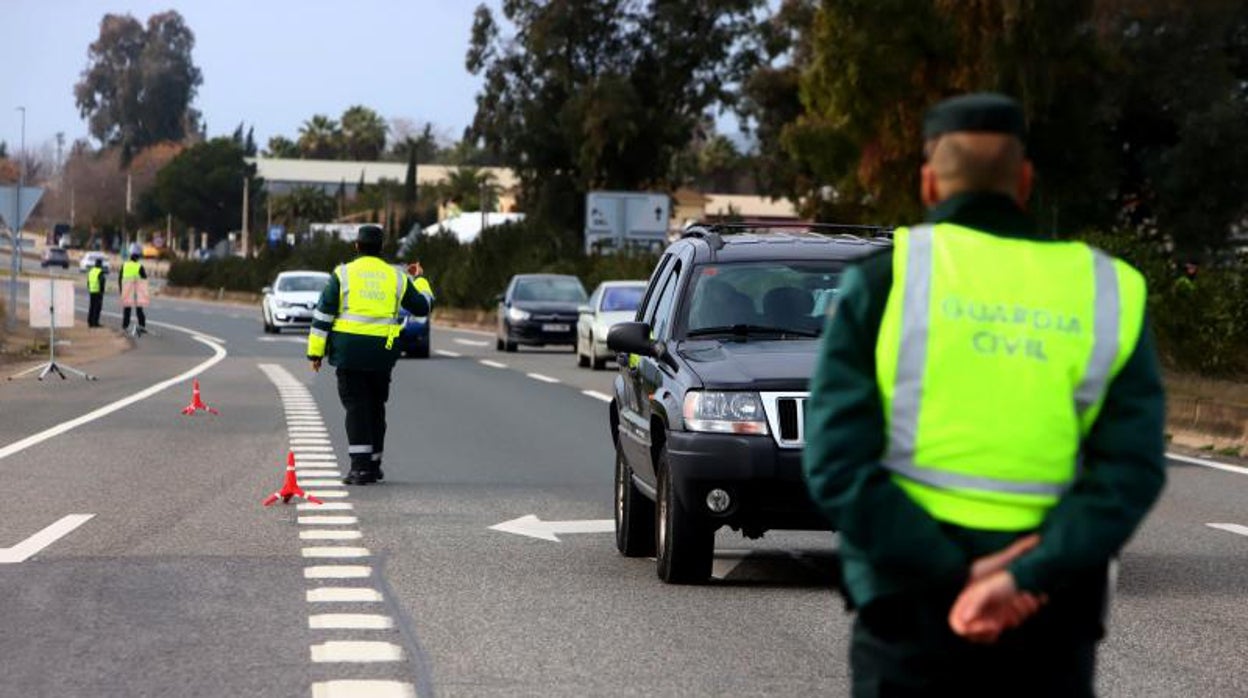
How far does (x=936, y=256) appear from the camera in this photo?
4.46 meters

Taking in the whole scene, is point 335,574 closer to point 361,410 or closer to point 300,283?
point 361,410

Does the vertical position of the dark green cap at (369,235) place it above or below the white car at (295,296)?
above

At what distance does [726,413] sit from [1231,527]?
15.8 ft

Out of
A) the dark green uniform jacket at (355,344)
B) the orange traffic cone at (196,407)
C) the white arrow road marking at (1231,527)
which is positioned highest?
the dark green uniform jacket at (355,344)

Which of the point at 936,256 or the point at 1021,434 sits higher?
the point at 936,256

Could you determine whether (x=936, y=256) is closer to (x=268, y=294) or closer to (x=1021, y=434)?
(x=1021, y=434)

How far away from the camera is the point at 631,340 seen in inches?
466

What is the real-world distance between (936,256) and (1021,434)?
1.17 ft

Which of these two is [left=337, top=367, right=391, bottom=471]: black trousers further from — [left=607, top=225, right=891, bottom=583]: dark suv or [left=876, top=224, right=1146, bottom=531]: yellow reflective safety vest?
[left=876, top=224, right=1146, bottom=531]: yellow reflective safety vest

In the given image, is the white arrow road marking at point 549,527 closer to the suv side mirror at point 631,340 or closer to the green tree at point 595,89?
the suv side mirror at point 631,340

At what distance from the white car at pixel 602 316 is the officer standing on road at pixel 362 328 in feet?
65.8

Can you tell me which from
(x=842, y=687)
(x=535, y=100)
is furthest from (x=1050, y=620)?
(x=535, y=100)

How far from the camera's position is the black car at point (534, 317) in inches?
1800

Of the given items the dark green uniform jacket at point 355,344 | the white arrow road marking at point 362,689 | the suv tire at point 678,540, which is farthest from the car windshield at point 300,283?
the white arrow road marking at point 362,689
